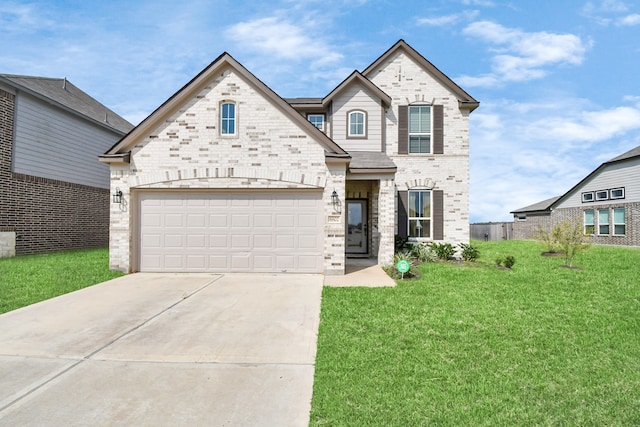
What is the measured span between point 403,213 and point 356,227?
2.29 m

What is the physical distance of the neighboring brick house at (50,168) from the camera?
47.3 feet

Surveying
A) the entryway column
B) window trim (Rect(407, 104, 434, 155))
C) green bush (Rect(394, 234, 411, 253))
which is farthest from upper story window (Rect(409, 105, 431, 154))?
green bush (Rect(394, 234, 411, 253))

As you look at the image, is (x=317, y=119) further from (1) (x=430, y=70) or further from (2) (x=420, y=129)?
(1) (x=430, y=70)

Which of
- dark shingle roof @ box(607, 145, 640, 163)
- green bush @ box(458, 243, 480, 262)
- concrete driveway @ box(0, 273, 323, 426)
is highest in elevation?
dark shingle roof @ box(607, 145, 640, 163)

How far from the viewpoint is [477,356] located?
5012mm

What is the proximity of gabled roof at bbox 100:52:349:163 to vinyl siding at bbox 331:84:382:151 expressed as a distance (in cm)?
405

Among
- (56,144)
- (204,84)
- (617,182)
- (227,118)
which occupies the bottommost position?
(617,182)

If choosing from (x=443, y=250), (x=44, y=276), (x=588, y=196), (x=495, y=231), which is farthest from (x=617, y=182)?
(x=44, y=276)

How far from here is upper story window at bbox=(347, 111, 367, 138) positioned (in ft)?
48.9

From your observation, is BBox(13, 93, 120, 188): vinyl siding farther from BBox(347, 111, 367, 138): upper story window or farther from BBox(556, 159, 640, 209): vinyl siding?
BBox(556, 159, 640, 209): vinyl siding

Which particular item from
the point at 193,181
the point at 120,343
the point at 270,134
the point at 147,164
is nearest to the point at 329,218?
the point at 270,134

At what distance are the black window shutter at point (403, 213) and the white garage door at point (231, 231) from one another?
16.6ft

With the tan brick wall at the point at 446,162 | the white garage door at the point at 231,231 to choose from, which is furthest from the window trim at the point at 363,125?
the white garage door at the point at 231,231

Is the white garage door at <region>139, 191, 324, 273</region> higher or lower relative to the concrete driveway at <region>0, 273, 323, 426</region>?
higher
